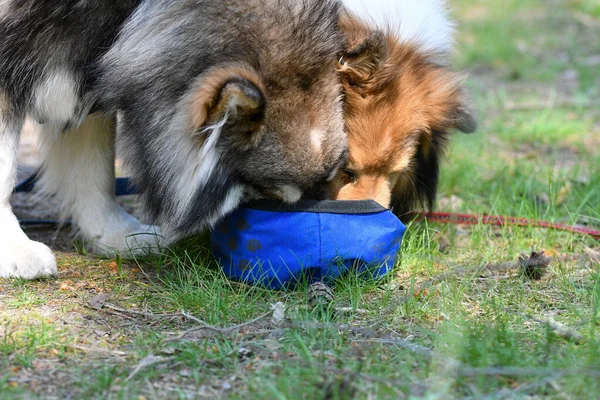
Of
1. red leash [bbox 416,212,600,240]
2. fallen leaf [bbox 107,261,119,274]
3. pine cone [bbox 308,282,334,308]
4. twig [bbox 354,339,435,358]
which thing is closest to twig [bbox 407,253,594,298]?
red leash [bbox 416,212,600,240]

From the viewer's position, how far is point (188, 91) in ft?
8.25

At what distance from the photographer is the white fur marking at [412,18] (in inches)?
113

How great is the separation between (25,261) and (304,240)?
1.04 m

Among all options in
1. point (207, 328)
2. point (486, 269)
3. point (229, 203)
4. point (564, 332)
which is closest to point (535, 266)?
point (486, 269)

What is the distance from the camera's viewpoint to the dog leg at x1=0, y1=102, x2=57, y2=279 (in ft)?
9.20

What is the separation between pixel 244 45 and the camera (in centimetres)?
252

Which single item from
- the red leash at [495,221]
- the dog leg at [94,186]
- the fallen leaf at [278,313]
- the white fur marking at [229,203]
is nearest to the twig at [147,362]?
the fallen leaf at [278,313]

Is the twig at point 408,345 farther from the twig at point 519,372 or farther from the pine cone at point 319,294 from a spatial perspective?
the pine cone at point 319,294

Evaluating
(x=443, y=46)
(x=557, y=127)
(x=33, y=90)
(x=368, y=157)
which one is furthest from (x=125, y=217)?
(x=557, y=127)

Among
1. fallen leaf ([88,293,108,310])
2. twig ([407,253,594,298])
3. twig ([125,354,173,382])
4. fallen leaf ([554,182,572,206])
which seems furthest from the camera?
fallen leaf ([554,182,572,206])

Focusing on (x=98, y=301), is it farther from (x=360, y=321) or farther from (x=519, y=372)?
(x=519, y=372)

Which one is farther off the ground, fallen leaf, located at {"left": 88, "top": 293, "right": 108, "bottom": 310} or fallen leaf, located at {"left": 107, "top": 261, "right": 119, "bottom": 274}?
fallen leaf, located at {"left": 88, "top": 293, "right": 108, "bottom": 310}

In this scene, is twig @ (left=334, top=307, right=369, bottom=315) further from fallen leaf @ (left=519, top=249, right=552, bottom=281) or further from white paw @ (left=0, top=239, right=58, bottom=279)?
white paw @ (left=0, top=239, right=58, bottom=279)

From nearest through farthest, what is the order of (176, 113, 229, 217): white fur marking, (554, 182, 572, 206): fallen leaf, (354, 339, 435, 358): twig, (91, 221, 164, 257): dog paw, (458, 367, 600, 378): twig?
(458, 367, 600, 378): twig, (354, 339, 435, 358): twig, (176, 113, 229, 217): white fur marking, (91, 221, 164, 257): dog paw, (554, 182, 572, 206): fallen leaf
